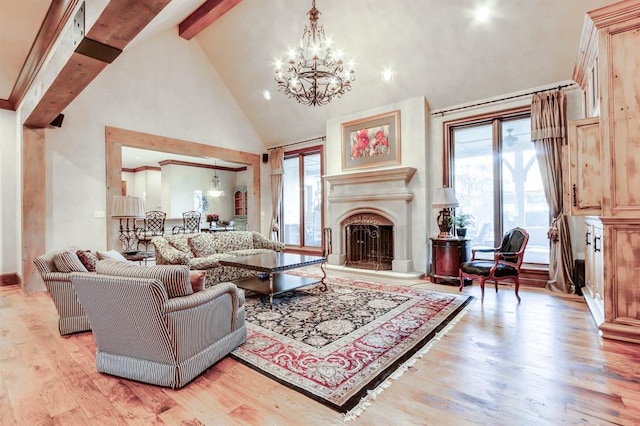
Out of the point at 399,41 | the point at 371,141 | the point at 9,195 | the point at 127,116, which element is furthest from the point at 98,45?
the point at 371,141

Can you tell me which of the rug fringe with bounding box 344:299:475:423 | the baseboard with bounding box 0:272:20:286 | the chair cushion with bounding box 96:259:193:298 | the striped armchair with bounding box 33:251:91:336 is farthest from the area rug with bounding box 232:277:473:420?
the baseboard with bounding box 0:272:20:286

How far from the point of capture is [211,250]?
5.43 metres

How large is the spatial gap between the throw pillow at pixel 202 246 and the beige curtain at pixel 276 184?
2.82 m

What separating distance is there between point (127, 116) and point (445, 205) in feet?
18.8

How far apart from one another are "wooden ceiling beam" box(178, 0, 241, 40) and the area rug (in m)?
4.81

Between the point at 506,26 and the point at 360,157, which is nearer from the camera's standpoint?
the point at 506,26

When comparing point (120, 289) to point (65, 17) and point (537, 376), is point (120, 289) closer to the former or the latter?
point (65, 17)

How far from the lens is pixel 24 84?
4.38 metres

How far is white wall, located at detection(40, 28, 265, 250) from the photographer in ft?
16.7

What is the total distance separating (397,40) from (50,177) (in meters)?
5.80

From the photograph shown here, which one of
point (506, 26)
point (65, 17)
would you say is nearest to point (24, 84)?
point (65, 17)

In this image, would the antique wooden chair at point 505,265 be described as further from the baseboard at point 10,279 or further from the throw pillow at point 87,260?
the baseboard at point 10,279

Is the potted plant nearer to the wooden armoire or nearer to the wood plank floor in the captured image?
the wooden armoire

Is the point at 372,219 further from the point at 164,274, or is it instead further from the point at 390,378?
the point at 164,274
